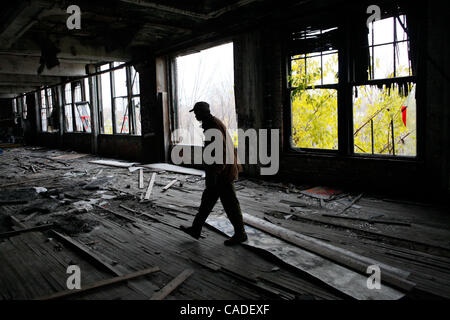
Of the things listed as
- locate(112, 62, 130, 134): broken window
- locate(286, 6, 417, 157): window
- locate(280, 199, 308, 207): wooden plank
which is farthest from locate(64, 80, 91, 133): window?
locate(280, 199, 308, 207): wooden plank

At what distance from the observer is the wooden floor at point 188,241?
3.05 metres

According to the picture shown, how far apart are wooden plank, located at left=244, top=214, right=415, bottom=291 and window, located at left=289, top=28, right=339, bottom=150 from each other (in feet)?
10.2

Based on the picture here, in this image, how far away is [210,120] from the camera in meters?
3.89

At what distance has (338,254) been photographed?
3.51m

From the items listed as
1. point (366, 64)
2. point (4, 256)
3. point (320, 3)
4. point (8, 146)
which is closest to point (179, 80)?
point (320, 3)

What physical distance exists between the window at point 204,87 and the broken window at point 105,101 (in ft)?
15.2

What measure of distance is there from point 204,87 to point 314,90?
3756 mm

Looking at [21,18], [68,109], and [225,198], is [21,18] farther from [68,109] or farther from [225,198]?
[68,109]

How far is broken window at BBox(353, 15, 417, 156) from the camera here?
18.3 ft

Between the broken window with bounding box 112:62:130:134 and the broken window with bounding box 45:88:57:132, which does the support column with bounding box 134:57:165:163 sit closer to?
the broken window with bounding box 112:62:130:134

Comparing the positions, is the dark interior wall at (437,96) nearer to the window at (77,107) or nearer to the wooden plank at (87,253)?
the wooden plank at (87,253)

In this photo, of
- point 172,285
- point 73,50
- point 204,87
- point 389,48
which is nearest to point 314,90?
point 389,48

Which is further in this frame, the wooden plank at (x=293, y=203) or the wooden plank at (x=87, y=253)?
the wooden plank at (x=293, y=203)

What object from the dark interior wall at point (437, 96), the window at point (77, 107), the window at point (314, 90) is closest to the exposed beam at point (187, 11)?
the window at point (314, 90)
